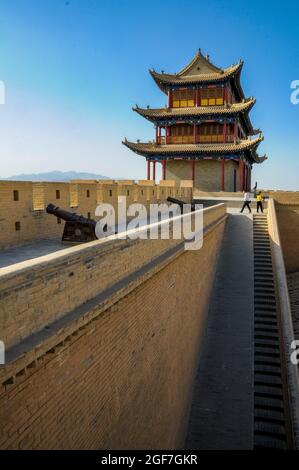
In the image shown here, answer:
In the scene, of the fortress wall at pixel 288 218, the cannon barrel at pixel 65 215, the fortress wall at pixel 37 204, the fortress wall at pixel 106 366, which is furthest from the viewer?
the fortress wall at pixel 288 218

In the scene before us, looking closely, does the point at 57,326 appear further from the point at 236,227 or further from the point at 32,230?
the point at 236,227

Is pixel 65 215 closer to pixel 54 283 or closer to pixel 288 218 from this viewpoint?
pixel 54 283

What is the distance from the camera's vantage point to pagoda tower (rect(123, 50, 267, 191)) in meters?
27.0

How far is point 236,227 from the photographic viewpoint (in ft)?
54.5

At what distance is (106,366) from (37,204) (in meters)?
4.43

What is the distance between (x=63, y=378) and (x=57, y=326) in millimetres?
557

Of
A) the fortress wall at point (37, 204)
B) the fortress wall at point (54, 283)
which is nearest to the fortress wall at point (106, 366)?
the fortress wall at point (54, 283)

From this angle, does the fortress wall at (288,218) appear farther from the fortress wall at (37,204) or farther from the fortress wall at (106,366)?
the fortress wall at (106,366)

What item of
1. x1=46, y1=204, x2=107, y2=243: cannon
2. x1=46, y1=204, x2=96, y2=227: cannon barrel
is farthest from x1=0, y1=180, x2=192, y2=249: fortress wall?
x1=46, y1=204, x2=107, y2=243: cannon

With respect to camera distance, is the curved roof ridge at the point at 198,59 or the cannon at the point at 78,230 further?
the curved roof ridge at the point at 198,59

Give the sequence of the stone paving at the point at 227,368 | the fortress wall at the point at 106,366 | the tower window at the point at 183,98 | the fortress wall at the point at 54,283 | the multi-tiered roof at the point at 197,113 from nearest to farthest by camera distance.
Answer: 1. the fortress wall at the point at 54,283
2. the fortress wall at the point at 106,366
3. the stone paving at the point at 227,368
4. the multi-tiered roof at the point at 197,113
5. the tower window at the point at 183,98

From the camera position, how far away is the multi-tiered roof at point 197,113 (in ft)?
87.2

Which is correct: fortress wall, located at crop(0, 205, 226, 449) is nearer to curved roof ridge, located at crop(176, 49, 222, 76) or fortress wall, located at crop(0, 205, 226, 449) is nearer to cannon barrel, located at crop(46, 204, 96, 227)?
cannon barrel, located at crop(46, 204, 96, 227)

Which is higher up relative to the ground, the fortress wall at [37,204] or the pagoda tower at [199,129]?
the pagoda tower at [199,129]
